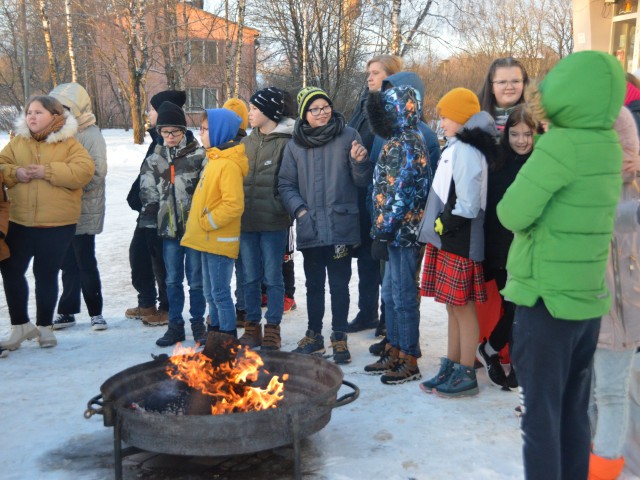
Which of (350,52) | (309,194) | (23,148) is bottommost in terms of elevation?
(309,194)

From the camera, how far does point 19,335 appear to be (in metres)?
5.56

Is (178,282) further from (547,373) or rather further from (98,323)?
(547,373)

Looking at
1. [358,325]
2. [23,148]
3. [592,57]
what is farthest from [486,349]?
[23,148]

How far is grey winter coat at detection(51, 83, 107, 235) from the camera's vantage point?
6031 mm

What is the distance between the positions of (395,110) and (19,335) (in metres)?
3.56

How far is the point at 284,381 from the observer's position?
4012mm

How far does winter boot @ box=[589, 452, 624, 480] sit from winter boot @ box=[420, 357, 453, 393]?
1.45 m

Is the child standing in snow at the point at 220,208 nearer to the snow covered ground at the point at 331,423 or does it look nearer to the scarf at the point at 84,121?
the snow covered ground at the point at 331,423

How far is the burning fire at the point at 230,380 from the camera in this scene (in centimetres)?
355

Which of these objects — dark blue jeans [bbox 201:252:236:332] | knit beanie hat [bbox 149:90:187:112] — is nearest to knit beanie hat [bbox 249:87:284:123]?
knit beanie hat [bbox 149:90:187:112]

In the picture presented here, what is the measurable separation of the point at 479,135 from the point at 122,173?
1543 cm

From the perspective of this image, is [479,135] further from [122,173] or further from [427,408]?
[122,173]

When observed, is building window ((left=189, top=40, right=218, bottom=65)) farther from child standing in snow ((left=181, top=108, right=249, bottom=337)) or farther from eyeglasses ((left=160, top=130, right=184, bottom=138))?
child standing in snow ((left=181, top=108, right=249, bottom=337))

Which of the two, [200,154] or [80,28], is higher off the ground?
[80,28]
